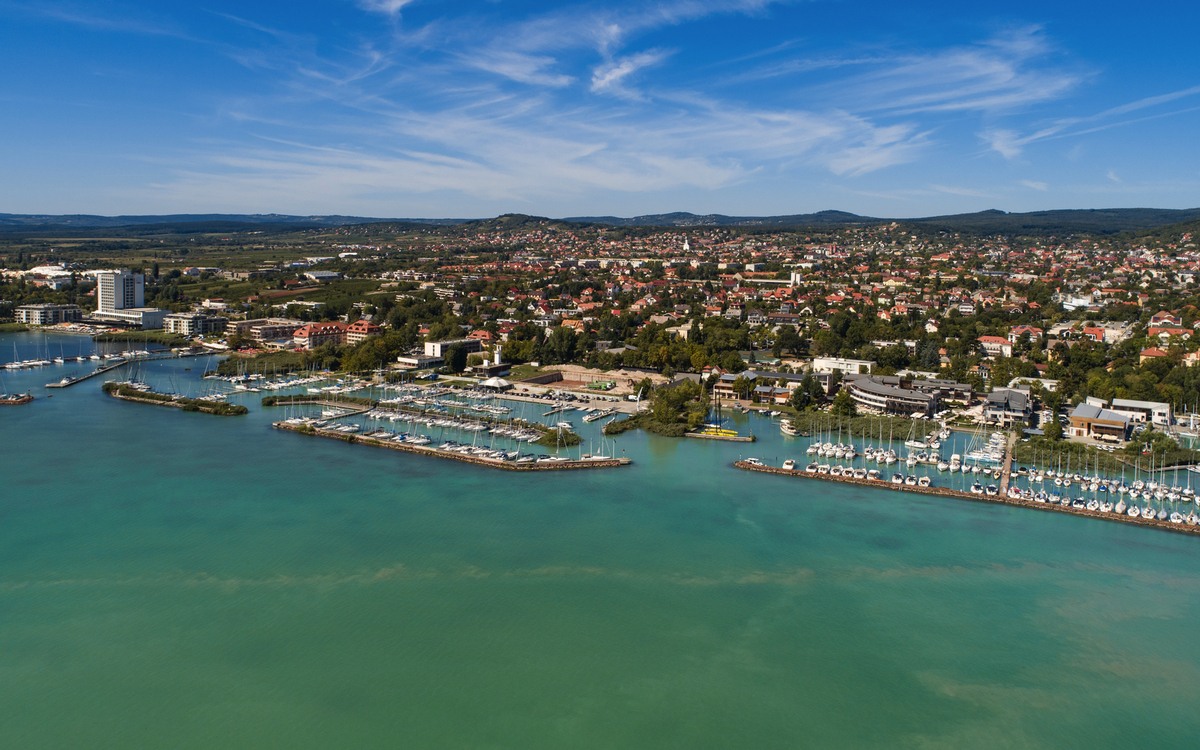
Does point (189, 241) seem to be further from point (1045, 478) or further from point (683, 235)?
point (1045, 478)

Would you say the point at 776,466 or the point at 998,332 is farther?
the point at 998,332

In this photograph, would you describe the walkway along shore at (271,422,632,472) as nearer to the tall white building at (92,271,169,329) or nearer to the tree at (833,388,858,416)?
the tree at (833,388,858,416)

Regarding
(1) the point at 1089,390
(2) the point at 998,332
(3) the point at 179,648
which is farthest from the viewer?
(2) the point at 998,332

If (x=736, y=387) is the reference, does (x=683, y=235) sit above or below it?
above

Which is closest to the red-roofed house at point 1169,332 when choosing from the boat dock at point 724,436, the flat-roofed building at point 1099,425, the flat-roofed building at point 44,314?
the flat-roofed building at point 1099,425

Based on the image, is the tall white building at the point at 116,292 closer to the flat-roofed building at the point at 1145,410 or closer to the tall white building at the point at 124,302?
the tall white building at the point at 124,302

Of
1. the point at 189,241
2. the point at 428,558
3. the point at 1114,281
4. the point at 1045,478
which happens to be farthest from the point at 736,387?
the point at 189,241
